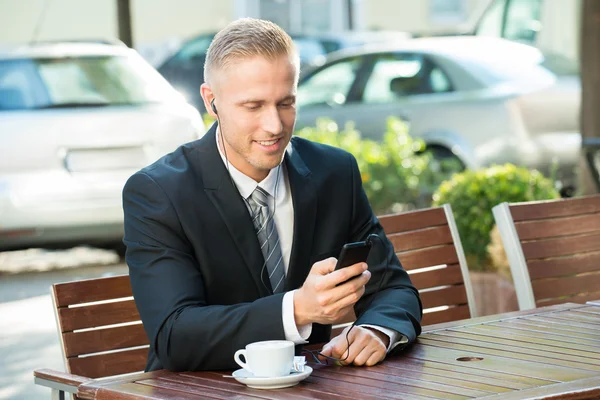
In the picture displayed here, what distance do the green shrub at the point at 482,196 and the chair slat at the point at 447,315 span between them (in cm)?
179

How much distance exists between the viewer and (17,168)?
7.59 meters

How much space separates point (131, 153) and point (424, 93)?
2652 millimetres

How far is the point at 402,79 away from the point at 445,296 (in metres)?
5.63

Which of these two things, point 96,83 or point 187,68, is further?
point 187,68

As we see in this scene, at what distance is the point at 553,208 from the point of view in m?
4.17

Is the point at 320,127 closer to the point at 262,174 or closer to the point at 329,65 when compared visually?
the point at 329,65

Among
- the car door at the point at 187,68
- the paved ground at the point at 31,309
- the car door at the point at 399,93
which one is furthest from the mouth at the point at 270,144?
the car door at the point at 187,68

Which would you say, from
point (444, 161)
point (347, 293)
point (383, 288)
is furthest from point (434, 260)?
point (444, 161)

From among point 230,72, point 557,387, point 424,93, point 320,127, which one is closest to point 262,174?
point 230,72

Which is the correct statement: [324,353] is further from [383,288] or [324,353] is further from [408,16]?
[408,16]

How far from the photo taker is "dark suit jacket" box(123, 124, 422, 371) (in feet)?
9.14

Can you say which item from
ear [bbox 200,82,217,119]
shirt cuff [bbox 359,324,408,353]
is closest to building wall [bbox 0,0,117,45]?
ear [bbox 200,82,217,119]

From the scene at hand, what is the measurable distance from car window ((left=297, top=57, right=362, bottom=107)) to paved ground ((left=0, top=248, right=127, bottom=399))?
6.88 ft

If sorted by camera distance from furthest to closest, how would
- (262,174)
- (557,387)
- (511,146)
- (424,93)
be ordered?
(424,93) → (511,146) → (262,174) → (557,387)
